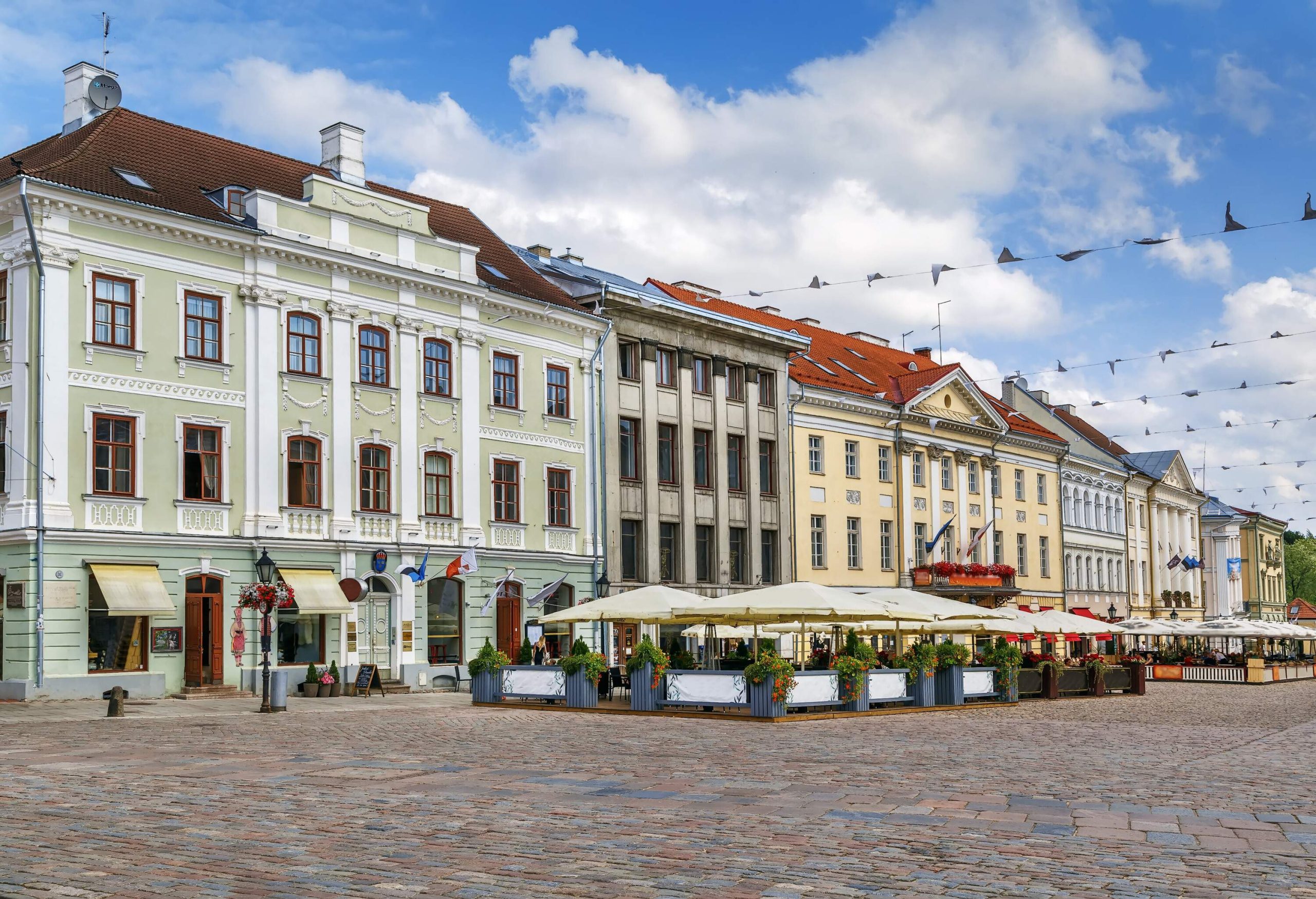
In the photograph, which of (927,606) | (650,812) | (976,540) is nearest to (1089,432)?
(976,540)

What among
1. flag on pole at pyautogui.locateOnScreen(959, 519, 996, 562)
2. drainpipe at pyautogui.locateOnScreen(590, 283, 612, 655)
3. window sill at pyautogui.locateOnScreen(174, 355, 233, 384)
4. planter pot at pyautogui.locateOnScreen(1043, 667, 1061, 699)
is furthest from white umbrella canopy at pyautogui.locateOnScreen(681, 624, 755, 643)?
flag on pole at pyautogui.locateOnScreen(959, 519, 996, 562)

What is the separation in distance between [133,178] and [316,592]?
33.5 feet

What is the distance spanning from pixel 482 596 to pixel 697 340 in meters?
12.2

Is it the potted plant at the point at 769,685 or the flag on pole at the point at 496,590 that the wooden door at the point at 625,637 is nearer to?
the flag on pole at the point at 496,590

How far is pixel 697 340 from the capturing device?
45.6 metres

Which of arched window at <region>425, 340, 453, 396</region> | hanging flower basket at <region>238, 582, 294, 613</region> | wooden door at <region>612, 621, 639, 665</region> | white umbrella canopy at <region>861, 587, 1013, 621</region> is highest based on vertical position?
arched window at <region>425, 340, 453, 396</region>

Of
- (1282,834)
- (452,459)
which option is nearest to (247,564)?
(452,459)

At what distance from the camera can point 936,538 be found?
5400cm

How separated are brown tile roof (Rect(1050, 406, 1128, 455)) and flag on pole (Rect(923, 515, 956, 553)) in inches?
924

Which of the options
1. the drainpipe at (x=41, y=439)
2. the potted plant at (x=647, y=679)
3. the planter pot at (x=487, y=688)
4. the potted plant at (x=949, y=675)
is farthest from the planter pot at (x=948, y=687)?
the drainpipe at (x=41, y=439)

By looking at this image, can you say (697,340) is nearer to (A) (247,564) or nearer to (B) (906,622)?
(B) (906,622)

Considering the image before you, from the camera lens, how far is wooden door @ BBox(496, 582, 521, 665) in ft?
127

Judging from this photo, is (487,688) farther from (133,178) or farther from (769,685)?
(133,178)

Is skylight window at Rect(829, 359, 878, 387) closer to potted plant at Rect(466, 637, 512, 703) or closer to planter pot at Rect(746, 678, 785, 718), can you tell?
potted plant at Rect(466, 637, 512, 703)
